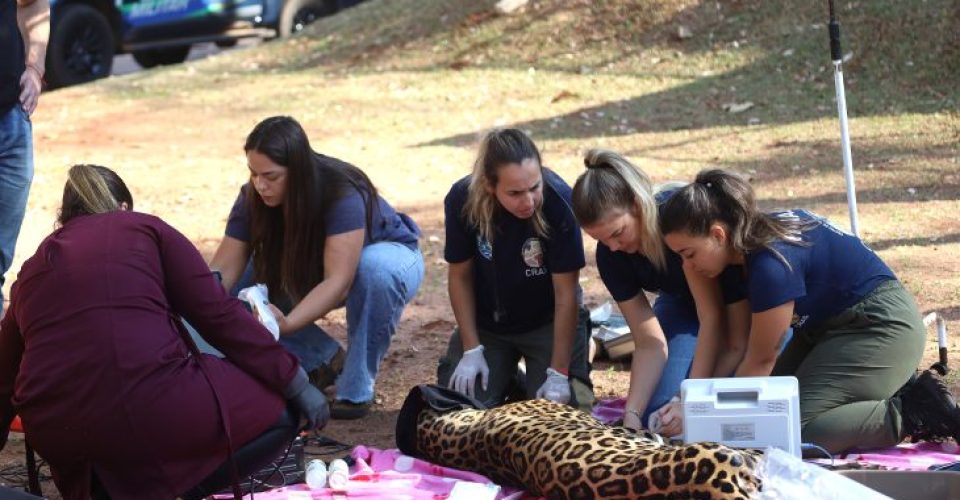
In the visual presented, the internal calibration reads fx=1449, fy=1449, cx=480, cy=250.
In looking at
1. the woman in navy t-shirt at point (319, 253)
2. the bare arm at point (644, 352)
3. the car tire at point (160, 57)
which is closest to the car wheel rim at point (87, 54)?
the car tire at point (160, 57)

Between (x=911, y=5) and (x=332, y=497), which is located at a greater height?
(x=911, y=5)

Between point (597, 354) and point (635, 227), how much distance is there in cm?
131

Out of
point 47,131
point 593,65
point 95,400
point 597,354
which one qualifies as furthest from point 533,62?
point 95,400

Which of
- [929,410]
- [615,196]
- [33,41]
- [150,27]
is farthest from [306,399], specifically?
[150,27]

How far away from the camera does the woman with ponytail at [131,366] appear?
352 cm

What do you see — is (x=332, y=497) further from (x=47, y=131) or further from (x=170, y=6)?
(x=170, y=6)

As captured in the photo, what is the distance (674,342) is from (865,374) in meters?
0.74

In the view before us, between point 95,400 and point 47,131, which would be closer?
point 95,400

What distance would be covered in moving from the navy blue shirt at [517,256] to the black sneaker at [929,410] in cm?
114

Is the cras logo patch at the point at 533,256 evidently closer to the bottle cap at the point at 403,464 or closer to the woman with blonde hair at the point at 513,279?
the woman with blonde hair at the point at 513,279

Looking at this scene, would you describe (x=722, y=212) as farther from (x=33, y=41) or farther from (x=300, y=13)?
(x=300, y=13)

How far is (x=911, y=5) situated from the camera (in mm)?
10695

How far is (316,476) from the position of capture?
4.28m

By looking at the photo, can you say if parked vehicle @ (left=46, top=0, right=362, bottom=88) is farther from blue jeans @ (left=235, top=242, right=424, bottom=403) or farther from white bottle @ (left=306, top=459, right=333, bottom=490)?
white bottle @ (left=306, top=459, right=333, bottom=490)
